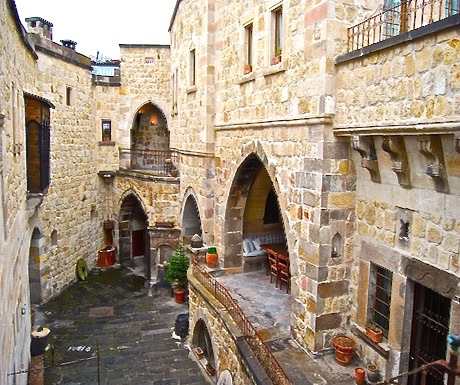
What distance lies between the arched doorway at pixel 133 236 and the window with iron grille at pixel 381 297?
12501 mm

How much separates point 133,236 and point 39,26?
347 inches

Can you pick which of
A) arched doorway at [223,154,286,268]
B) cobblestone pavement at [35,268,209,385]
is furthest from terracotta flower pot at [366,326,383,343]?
cobblestone pavement at [35,268,209,385]

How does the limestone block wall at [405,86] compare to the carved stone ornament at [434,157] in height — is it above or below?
above

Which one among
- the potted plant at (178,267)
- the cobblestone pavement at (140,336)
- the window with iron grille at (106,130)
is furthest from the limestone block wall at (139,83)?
the potted plant at (178,267)

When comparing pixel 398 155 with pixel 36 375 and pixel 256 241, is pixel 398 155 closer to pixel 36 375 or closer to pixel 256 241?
pixel 256 241

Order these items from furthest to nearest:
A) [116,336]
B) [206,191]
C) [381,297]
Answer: [116,336] → [206,191] → [381,297]

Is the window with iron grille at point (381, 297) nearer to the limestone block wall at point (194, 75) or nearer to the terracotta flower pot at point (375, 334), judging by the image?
the terracotta flower pot at point (375, 334)

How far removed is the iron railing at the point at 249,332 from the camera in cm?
596

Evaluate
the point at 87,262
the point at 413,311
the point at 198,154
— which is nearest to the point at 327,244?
the point at 413,311

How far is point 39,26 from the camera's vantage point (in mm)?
15258

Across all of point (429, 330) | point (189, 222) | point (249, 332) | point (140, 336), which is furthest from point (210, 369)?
point (189, 222)

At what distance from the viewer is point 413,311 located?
5.71 meters

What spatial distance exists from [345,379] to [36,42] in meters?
12.9

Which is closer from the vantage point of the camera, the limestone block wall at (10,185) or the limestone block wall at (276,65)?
the limestone block wall at (10,185)
